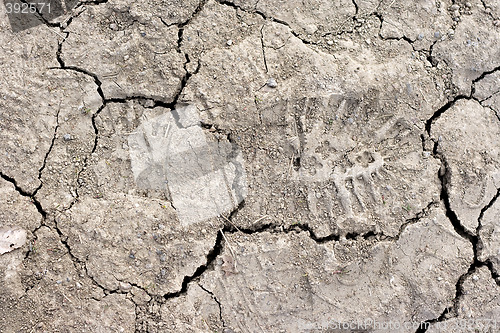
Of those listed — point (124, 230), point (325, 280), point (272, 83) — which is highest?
point (272, 83)

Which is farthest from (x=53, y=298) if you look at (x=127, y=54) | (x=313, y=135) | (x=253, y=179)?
(x=313, y=135)

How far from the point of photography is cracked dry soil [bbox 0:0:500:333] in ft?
8.57

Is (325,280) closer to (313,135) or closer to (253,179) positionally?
(253,179)

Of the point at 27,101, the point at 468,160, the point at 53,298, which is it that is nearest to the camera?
the point at 53,298

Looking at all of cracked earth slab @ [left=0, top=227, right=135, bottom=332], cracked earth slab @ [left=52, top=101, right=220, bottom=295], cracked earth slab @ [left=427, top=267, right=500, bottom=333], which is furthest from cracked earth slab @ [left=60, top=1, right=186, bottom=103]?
cracked earth slab @ [left=427, top=267, right=500, bottom=333]

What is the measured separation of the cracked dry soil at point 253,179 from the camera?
2611 millimetres

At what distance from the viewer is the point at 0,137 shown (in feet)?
8.70

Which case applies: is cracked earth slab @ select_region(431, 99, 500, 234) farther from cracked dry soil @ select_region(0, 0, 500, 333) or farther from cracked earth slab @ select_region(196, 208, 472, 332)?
cracked earth slab @ select_region(196, 208, 472, 332)

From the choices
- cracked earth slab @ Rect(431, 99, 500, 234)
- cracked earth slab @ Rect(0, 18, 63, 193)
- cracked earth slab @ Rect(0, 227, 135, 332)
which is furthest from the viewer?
cracked earth slab @ Rect(431, 99, 500, 234)

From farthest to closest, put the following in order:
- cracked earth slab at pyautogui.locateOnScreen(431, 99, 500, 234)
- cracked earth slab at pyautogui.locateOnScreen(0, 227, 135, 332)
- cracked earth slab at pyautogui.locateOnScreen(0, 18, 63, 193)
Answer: cracked earth slab at pyautogui.locateOnScreen(431, 99, 500, 234) → cracked earth slab at pyautogui.locateOnScreen(0, 18, 63, 193) → cracked earth slab at pyautogui.locateOnScreen(0, 227, 135, 332)

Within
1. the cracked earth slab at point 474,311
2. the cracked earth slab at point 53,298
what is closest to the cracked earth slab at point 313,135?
the cracked earth slab at point 474,311

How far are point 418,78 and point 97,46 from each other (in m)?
2.33

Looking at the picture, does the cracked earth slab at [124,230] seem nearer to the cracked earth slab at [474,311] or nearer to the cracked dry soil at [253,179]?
the cracked dry soil at [253,179]

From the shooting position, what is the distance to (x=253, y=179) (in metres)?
2.72
